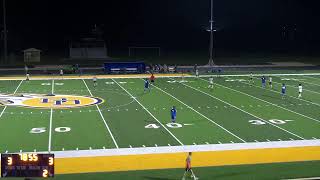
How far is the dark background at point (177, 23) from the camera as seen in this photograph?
77.6 metres

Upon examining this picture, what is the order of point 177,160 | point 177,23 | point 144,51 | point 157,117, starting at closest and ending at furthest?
point 177,160, point 157,117, point 144,51, point 177,23

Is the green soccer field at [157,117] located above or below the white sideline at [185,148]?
above

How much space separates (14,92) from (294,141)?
1884 cm

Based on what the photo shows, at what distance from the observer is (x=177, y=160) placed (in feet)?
53.8

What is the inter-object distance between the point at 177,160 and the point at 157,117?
7.47 metres

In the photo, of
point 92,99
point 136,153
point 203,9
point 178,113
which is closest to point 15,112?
point 92,99

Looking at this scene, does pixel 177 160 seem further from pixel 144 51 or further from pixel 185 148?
pixel 144 51

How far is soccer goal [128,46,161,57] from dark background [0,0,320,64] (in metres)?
2.01

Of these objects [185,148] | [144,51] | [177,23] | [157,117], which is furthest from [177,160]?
[177,23]

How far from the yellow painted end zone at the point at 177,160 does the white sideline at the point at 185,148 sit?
397mm
